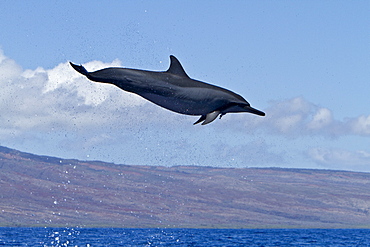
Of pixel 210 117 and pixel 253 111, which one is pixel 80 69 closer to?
pixel 210 117

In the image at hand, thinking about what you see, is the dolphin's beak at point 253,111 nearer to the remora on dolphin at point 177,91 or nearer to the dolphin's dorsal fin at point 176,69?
the remora on dolphin at point 177,91

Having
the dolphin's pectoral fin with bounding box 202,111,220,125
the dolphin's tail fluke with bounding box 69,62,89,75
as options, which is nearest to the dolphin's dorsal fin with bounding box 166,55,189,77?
the dolphin's pectoral fin with bounding box 202,111,220,125

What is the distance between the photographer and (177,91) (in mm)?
12711

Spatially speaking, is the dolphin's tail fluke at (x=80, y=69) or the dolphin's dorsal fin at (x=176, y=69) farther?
the dolphin's dorsal fin at (x=176, y=69)

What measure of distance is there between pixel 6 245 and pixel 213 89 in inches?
5011

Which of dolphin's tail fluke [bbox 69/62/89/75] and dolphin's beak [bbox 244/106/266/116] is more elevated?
dolphin's tail fluke [bbox 69/62/89/75]

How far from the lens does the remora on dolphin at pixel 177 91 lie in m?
12.6

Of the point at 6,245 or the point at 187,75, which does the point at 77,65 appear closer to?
the point at 187,75

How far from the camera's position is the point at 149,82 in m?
12.6

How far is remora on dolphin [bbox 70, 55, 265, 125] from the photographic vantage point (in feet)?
41.2

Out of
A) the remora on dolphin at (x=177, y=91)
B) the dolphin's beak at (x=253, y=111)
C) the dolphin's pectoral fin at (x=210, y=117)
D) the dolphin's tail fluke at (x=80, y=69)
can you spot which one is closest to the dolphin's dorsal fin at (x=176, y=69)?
the remora on dolphin at (x=177, y=91)

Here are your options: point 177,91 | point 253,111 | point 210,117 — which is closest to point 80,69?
point 177,91

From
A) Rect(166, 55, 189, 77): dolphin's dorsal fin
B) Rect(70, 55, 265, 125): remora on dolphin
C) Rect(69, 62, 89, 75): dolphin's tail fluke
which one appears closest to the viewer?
Rect(69, 62, 89, 75): dolphin's tail fluke

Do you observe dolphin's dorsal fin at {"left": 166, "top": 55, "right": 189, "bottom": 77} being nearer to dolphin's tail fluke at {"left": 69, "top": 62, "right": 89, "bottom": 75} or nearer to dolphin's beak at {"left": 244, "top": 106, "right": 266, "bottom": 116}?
dolphin's beak at {"left": 244, "top": 106, "right": 266, "bottom": 116}
